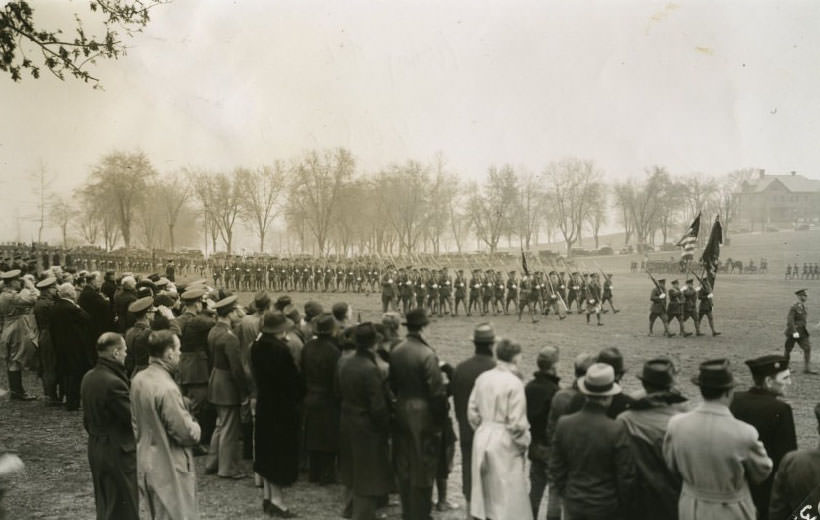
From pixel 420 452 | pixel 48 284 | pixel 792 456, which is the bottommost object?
pixel 420 452

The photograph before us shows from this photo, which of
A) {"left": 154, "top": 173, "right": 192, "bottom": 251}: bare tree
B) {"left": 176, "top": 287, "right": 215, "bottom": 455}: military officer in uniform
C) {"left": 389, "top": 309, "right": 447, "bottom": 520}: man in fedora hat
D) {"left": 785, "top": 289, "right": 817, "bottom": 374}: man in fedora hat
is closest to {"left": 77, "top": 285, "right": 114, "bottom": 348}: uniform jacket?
{"left": 176, "top": 287, "right": 215, "bottom": 455}: military officer in uniform

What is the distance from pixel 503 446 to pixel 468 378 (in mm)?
804

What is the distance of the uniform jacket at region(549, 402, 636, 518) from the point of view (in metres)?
4.10

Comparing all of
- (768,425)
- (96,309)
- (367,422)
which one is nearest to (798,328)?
(768,425)

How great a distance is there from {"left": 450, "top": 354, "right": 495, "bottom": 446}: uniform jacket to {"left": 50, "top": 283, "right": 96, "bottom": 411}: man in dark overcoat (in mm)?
6566

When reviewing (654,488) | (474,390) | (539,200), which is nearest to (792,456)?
(654,488)

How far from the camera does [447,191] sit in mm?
68000

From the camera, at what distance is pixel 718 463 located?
3.77 meters

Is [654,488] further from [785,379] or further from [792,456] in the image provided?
[785,379]

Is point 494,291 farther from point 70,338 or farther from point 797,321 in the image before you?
point 70,338

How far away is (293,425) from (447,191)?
62346 mm

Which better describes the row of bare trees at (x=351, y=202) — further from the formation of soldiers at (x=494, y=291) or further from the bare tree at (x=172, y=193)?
the formation of soldiers at (x=494, y=291)

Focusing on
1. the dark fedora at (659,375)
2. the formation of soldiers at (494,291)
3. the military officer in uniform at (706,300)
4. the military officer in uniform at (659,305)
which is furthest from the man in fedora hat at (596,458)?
the formation of soldiers at (494,291)

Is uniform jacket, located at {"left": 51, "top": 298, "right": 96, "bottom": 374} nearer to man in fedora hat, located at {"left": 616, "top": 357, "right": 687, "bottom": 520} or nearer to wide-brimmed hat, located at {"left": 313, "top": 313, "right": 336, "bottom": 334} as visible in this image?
wide-brimmed hat, located at {"left": 313, "top": 313, "right": 336, "bottom": 334}
